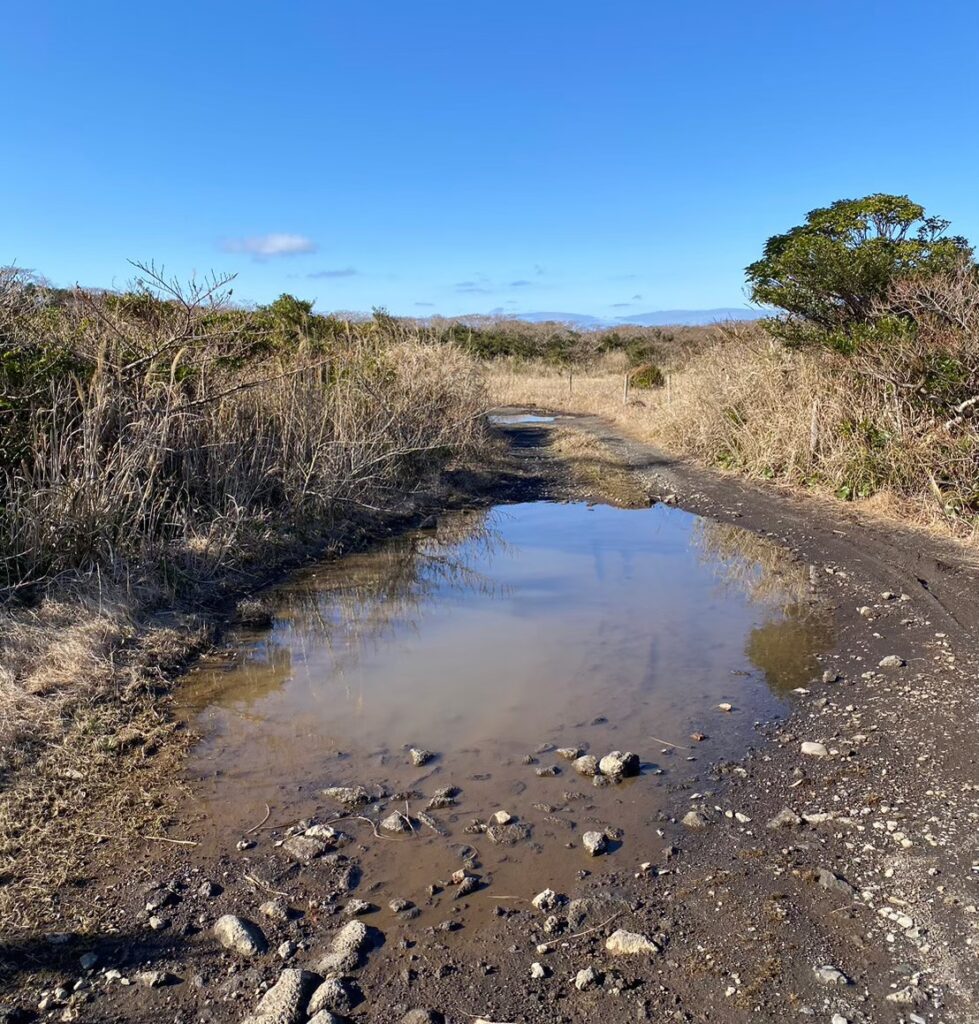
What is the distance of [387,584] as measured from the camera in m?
8.27

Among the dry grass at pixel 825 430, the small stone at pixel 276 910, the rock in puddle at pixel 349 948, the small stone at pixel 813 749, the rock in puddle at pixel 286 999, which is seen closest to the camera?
the rock in puddle at pixel 286 999

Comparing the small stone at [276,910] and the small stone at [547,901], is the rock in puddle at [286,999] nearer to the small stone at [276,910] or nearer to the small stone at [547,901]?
the small stone at [276,910]

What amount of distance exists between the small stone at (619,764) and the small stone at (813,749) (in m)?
0.94

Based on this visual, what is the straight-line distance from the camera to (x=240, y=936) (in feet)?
9.61

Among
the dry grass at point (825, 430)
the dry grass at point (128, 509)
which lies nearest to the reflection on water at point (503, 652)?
the dry grass at point (128, 509)

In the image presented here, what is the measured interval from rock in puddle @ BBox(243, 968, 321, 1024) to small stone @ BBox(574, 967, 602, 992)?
885mm

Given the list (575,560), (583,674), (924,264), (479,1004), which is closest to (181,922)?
(479,1004)

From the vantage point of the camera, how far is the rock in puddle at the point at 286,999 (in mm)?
2559

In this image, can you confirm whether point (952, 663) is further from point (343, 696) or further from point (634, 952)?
point (343, 696)

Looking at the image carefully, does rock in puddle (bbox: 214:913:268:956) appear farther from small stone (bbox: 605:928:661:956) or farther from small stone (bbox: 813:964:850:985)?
small stone (bbox: 813:964:850:985)

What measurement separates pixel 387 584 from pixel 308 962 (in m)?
5.50

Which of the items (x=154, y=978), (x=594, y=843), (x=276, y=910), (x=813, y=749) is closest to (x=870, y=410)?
(x=813, y=749)

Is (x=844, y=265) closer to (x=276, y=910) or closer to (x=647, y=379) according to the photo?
(x=276, y=910)

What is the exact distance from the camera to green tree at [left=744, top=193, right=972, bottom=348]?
11.0m
